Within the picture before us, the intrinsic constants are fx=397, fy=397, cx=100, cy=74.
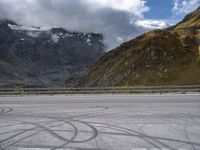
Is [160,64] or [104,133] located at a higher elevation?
[160,64]

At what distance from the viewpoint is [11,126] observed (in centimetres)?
1137

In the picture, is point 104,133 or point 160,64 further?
point 160,64

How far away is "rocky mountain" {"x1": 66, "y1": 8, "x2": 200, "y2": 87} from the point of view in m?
66.4

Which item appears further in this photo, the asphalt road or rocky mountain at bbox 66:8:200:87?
rocky mountain at bbox 66:8:200:87

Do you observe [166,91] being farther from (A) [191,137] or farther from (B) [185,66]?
(B) [185,66]

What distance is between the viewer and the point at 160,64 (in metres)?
72.8

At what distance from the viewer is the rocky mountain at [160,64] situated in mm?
66438

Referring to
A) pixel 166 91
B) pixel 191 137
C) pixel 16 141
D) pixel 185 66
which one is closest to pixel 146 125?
pixel 191 137

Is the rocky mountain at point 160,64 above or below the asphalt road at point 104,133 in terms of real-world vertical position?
above

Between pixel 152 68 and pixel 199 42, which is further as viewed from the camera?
pixel 199 42

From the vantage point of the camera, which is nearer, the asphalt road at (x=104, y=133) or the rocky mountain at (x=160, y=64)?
the asphalt road at (x=104, y=133)

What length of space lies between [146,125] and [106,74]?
72039 millimetres

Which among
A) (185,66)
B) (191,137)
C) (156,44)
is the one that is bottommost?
(191,137)

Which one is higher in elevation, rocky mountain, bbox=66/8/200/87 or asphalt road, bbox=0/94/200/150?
rocky mountain, bbox=66/8/200/87
